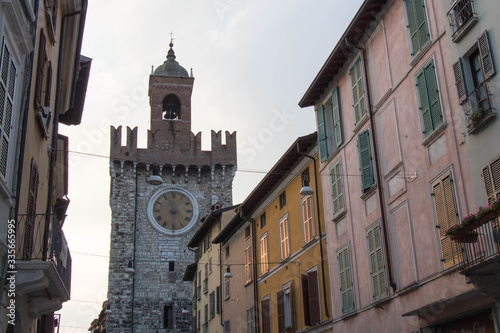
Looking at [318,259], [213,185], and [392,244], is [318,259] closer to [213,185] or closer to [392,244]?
[392,244]

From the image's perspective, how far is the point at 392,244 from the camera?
14.4 meters

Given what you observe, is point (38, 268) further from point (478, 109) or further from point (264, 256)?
point (264, 256)

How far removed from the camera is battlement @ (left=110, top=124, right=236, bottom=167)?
149 feet

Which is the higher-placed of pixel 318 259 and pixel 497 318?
pixel 318 259

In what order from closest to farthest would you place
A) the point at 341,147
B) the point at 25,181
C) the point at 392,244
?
the point at 25,181
the point at 392,244
the point at 341,147

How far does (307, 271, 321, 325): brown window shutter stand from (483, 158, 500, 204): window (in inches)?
366

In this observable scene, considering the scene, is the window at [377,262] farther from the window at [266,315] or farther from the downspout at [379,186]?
the window at [266,315]

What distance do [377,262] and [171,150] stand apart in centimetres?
3288

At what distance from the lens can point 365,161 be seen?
1596 cm

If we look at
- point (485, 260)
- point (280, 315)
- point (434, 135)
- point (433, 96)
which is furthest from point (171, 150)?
point (485, 260)

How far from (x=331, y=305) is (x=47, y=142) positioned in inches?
374

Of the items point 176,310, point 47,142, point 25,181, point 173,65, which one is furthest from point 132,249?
point 25,181

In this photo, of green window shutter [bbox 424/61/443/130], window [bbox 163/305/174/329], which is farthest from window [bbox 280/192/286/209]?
window [bbox 163/305/174/329]

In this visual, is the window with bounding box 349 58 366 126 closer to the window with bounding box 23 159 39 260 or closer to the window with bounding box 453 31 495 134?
the window with bounding box 453 31 495 134
